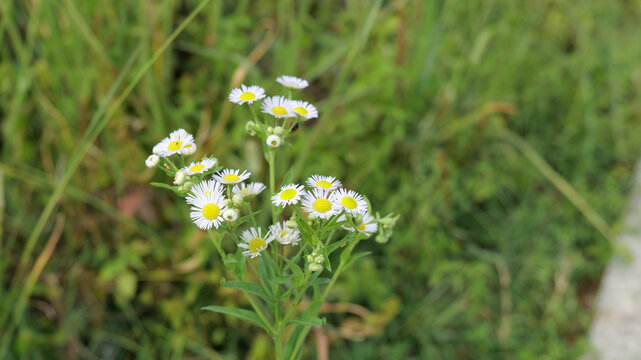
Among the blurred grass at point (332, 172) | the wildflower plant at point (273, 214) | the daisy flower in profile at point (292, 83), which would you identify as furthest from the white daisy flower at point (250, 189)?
the blurred grass at point (332, 172)

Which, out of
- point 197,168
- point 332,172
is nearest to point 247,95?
point 197,168

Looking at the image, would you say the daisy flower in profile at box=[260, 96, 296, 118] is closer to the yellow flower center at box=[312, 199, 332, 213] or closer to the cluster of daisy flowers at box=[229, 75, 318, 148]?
the cluster of daisy flowers at box=[229, 75, 318, 148]

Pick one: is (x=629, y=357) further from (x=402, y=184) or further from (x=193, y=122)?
(x=193, y=122)

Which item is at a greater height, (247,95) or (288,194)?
(247,95)

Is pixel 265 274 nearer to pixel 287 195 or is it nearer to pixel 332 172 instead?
pixel 287 195

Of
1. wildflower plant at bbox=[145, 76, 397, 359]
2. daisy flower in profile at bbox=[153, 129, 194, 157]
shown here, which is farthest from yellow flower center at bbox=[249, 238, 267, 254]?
daisy flower in profile at bbox=[153, 129, 194, 157]

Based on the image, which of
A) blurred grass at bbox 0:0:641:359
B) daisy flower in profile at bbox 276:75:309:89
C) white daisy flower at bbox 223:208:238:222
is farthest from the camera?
blurred grass at bbox 0:0:641:359

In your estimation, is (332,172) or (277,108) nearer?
(277,108)
